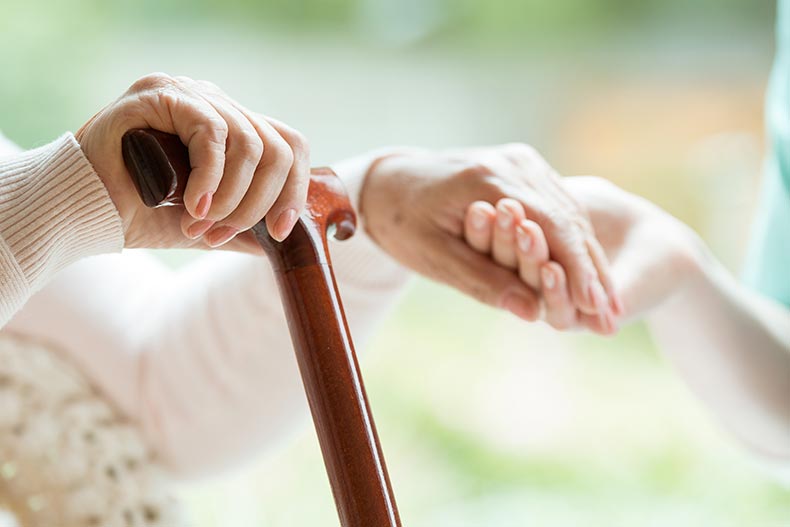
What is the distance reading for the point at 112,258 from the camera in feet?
2.92

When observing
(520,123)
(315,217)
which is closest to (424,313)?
(520,123)

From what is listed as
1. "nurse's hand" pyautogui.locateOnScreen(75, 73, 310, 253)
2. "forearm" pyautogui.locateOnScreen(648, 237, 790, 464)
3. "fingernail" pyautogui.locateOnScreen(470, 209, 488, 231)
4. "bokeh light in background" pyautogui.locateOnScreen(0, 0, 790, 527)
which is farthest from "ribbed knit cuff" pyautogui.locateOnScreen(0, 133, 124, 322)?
"bokeh light in background" pyautogui.locateOnScreen(0, 0, 790, 527)

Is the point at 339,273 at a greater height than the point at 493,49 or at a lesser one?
lesser

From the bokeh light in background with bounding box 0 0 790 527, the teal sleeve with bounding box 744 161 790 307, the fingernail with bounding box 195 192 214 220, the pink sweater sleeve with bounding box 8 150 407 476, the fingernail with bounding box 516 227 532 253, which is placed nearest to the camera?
the fingernail with bounding box 195 192 214 220

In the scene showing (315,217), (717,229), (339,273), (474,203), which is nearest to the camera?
(315,217)

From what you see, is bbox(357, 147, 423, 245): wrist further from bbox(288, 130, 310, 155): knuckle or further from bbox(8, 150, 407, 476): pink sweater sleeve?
bbox(288, 130, 310, 155): knuckle

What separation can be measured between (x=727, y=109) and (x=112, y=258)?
1.99 metres

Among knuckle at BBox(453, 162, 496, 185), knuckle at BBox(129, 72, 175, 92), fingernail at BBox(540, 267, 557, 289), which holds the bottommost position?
fingernail at BBox(540, 267, 557, 289)

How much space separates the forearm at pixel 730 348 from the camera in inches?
34.1

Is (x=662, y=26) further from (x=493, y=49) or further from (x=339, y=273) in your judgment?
(x=339, y=273)

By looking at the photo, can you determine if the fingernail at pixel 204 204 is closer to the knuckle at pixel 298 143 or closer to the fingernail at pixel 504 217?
the knuckle at pixel 298 143

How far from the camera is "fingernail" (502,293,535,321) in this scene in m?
0.71

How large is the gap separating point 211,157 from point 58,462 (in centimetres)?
41

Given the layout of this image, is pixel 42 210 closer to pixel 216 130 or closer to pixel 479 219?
pixel 216 130
